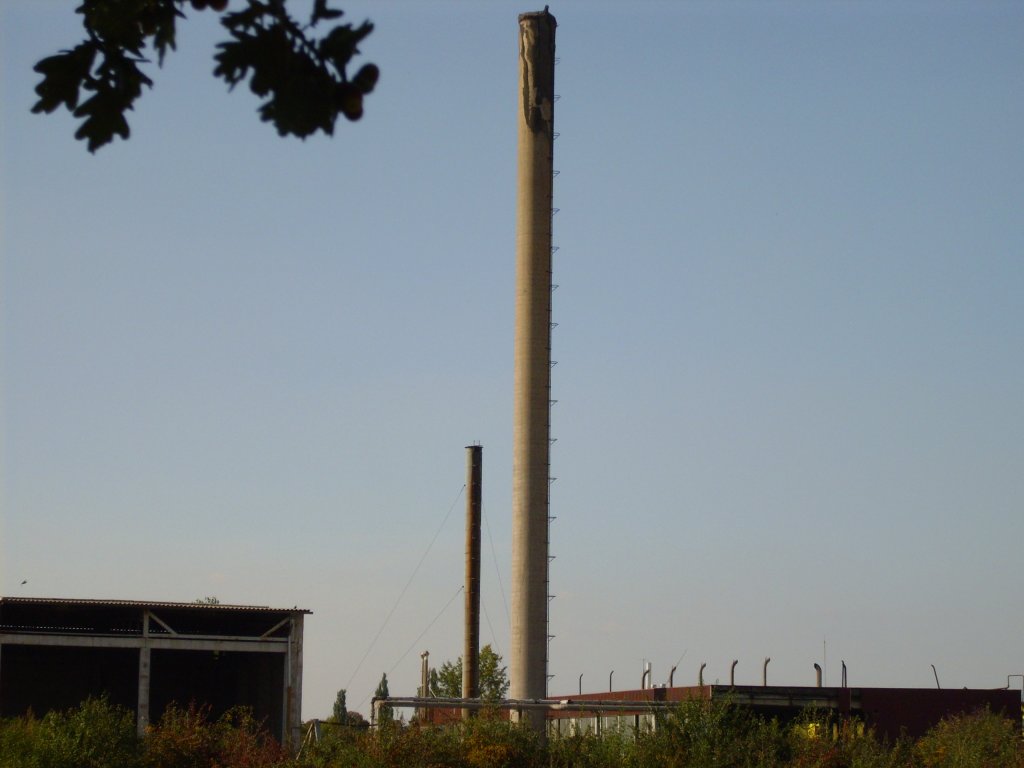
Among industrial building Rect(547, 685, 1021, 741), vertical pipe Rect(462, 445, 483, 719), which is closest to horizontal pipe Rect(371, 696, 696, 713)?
industrial building Rect(547, 685, 1021, 741)

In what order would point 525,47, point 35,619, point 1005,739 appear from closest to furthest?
point 1005,739 → point 35,619 → point 525,47

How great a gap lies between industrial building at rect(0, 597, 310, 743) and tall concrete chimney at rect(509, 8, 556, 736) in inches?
285

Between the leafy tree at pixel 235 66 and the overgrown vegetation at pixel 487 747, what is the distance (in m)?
24.0

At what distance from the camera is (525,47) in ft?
143

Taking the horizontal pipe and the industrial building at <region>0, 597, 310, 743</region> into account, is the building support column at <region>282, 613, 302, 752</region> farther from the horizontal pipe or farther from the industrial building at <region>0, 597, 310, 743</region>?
the horizontal pipe

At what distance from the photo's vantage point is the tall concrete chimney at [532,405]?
40.4 metres

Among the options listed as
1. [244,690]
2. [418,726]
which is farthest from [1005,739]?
[244,690]

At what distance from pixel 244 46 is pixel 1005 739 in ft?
102

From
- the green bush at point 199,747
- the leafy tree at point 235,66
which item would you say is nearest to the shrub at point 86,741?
the green bush at point 199,747

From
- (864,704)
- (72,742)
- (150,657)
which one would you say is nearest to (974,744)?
(864,704)

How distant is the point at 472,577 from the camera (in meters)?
44.2

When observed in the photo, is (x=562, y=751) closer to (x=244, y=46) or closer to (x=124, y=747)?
(x=124, y=747)

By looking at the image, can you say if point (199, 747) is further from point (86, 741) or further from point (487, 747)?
point (487, 747)

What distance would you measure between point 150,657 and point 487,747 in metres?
13.1
